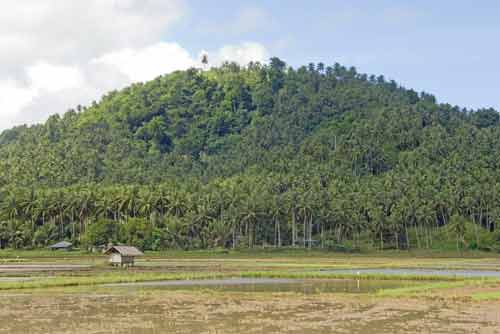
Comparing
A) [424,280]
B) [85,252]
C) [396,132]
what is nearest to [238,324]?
[424,280]

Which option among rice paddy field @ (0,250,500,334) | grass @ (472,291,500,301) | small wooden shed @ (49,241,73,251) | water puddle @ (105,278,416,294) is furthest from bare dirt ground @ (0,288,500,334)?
small wooden shed @ (49,241,73,251)

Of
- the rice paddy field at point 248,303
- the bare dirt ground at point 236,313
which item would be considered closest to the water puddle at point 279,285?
the rice paddy field at point 248,303

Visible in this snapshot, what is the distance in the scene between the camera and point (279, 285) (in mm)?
53312

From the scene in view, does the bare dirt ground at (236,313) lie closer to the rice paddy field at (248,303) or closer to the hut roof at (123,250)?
the rice paddy field at (248,303)

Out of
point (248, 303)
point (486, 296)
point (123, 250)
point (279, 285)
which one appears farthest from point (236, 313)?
point (123, 250)

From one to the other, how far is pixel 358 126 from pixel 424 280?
142 m

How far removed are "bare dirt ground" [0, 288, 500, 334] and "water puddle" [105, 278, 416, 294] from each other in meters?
3.83

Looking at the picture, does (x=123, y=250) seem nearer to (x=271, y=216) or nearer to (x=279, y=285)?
(x=279, y=285)

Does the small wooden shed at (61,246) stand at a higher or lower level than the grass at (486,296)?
higher

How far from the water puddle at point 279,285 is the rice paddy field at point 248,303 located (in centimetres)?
7

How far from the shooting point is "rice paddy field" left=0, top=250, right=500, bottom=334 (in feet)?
109

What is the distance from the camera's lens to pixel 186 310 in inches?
1508

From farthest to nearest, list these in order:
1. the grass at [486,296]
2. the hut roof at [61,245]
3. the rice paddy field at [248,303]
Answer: the hut roof at [61,245] → the grass at [486,296] → the rice paddy field at [248,303]

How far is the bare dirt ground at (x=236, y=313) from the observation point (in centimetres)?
3256
